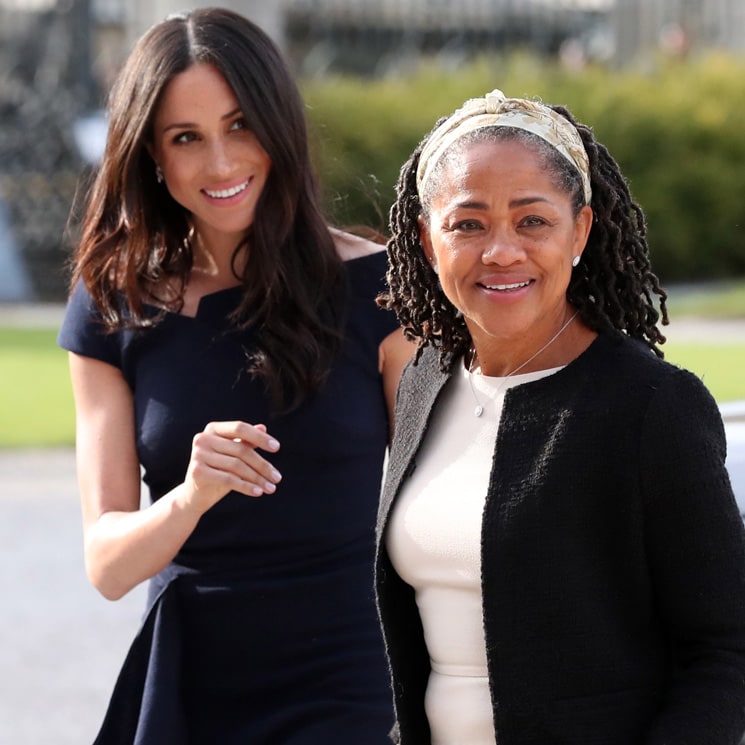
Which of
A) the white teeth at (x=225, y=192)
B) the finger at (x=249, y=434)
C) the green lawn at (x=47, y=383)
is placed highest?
the green lawn at (x=47, y=383)

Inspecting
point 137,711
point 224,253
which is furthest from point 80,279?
point 137,711

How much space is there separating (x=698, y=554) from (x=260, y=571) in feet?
3.79

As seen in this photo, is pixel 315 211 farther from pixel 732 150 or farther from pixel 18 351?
pixel 732 150

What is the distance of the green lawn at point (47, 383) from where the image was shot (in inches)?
401

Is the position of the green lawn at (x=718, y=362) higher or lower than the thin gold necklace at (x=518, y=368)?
higher

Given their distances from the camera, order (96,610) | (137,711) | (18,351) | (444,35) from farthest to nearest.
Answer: (444,35)
(18,351)
(96,610)
(137,711)

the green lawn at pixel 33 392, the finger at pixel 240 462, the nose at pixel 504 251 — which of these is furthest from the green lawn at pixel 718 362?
the nose at pixel 504 251

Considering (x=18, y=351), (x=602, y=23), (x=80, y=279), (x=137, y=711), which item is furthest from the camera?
(x=602, y=23)

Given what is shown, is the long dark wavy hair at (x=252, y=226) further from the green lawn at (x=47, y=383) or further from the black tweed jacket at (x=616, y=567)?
the green lawn at (x=47, y=383)

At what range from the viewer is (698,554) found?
5.98 ft

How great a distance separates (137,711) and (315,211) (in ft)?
3.40

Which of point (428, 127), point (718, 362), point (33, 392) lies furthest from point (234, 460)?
point (428, 127)

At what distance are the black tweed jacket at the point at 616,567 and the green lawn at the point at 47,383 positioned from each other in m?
7.17

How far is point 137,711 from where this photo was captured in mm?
2695
